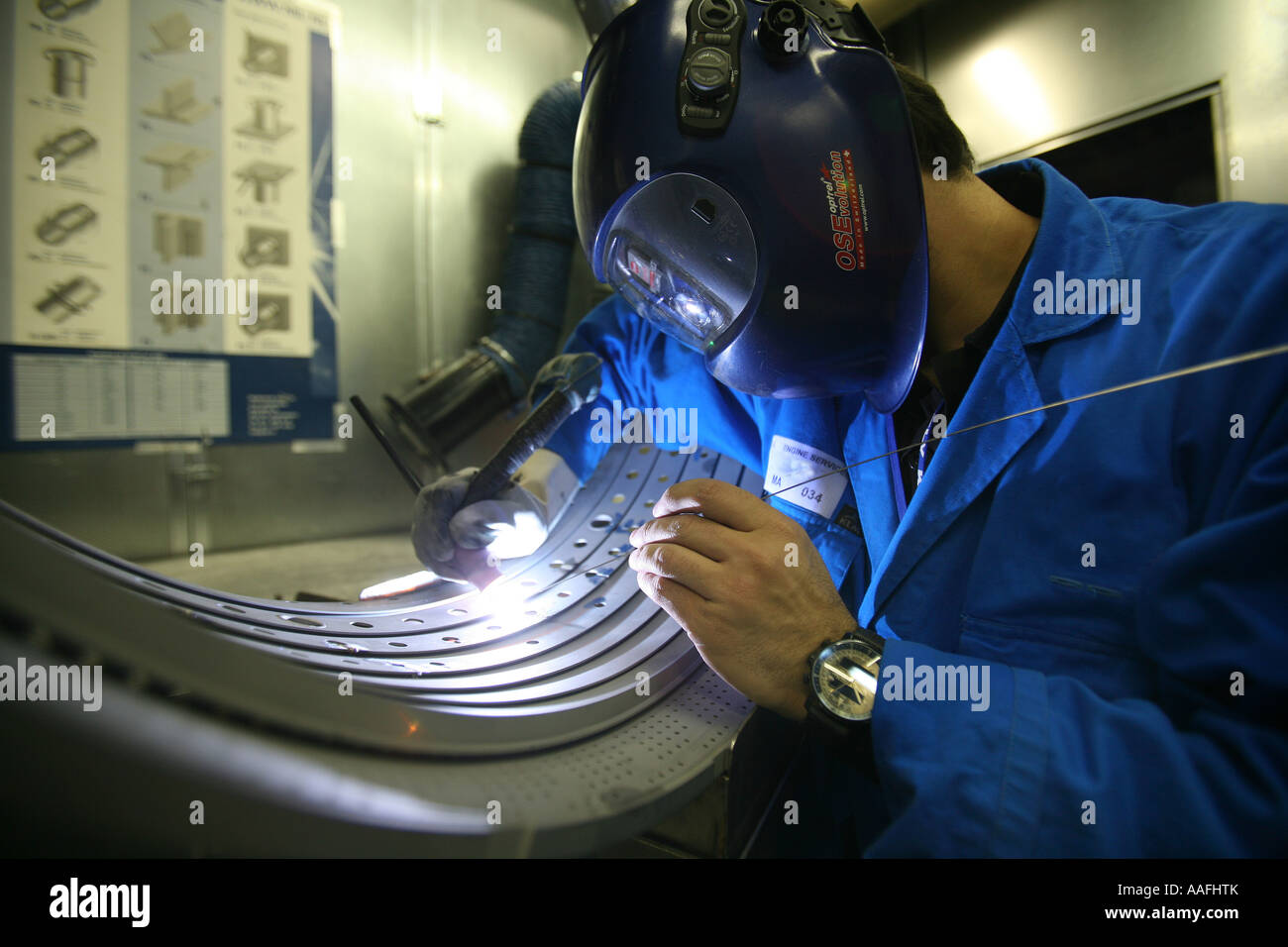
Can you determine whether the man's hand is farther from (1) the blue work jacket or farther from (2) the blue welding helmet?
(2) the blue welding helmet

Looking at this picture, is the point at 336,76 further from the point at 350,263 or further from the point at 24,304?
the point at 24,304

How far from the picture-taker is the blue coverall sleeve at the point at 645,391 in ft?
4.57

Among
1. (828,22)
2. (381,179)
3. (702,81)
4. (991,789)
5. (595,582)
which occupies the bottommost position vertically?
(991,789)

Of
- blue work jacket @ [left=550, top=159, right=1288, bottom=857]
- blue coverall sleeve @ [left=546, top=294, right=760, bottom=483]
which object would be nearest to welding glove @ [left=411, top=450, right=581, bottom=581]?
blue coverall sleeve @ [left=546, top=294, right=760, bottom=483]

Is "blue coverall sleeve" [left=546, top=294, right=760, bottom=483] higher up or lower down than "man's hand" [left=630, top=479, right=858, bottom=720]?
higher up

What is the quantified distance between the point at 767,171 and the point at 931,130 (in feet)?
1.20

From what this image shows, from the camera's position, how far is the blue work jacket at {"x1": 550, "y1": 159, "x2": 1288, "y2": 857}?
54 centimetres

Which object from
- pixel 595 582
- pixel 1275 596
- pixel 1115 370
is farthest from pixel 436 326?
pixel 1275 596

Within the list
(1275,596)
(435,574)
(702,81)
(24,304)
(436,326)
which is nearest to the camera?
(1275,596)

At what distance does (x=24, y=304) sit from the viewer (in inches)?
59.8

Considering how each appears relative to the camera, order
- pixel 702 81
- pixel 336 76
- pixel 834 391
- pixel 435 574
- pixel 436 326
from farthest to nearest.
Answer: pixel 436 326
pixel 336 76
pixel 435 574
pixel 834 391
pixel 702 81

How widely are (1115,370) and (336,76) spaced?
235cm
